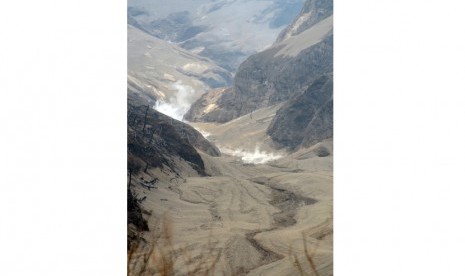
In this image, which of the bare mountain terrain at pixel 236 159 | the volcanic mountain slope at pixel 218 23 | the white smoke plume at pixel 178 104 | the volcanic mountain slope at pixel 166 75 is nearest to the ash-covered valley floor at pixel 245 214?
the bare mountain terrain at pixel 236 159

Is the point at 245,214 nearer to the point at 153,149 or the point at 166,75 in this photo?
the point at 153,149

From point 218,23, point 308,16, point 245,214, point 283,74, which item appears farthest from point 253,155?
point 218,23

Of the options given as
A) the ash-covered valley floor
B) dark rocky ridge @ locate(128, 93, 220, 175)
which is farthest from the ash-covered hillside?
the ash-covered valley floor

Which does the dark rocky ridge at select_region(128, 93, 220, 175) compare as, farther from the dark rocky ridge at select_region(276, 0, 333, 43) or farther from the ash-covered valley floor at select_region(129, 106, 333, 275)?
the dark rocky ridge at select_region(276, 0, 333, 43)

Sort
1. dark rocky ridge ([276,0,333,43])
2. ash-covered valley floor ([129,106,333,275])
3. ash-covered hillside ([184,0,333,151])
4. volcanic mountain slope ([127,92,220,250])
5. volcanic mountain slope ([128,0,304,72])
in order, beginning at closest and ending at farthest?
ash-covered valley floor ([129,106,333,275]) < volcanic mountain slope ([127,92,220,250]) < dark rocky ridge ([276,0,333,43]) < ash-covered hillside ([184,0,333,151]) < volcanic mountain slope ([128,0,304,72])
